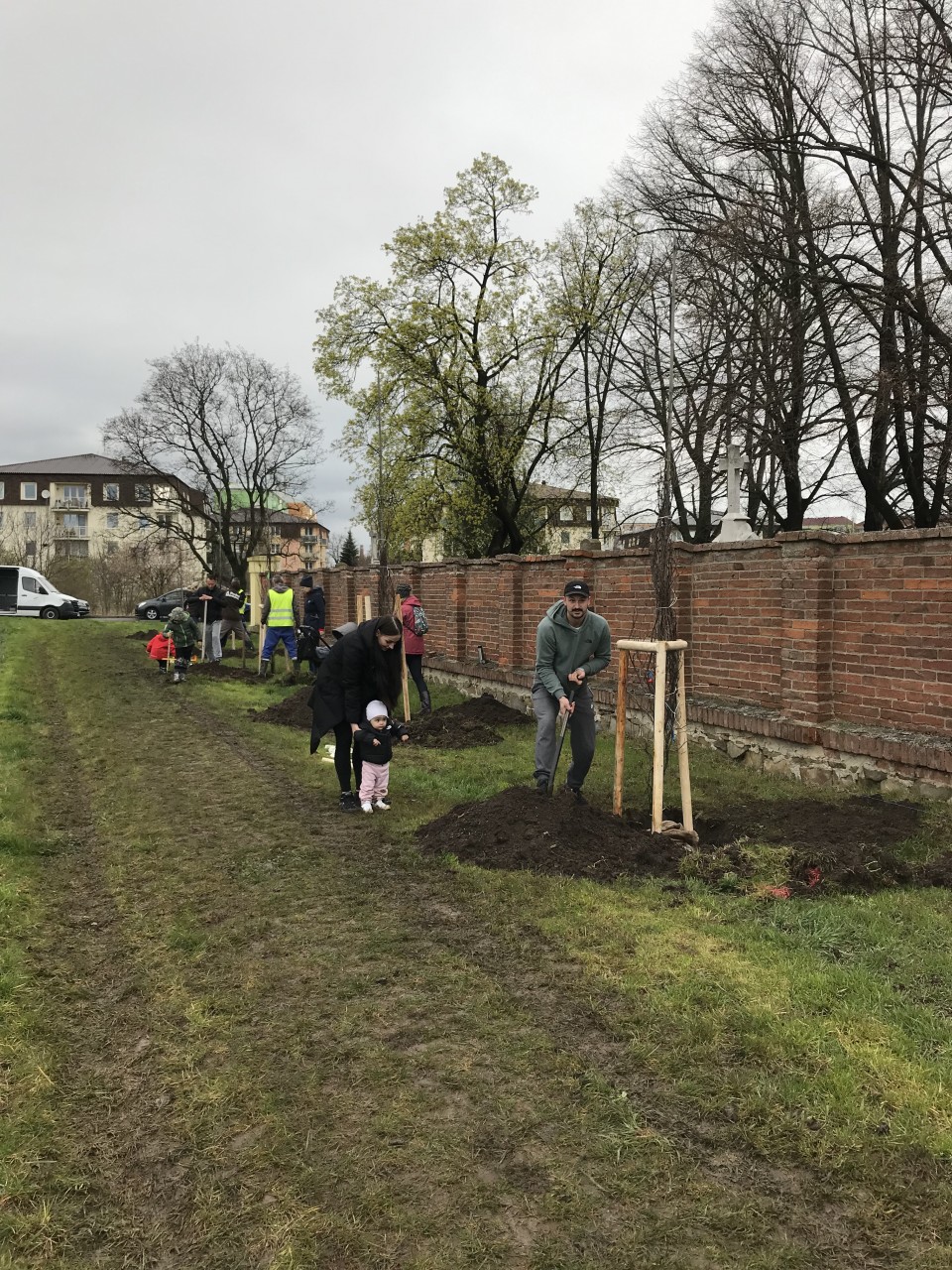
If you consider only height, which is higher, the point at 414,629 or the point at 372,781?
the point at 414,629

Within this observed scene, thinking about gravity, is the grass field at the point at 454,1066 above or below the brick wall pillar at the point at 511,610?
below

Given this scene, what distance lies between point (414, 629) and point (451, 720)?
156cm

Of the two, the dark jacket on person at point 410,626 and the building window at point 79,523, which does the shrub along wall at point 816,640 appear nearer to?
the dark jacket on person at point 410,626

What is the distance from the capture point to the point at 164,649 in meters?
16.9

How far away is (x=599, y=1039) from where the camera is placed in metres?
3.43

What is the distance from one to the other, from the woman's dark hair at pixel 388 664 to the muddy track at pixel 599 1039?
121cm

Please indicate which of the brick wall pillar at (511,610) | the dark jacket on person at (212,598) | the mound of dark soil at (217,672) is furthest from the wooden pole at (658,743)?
the dark jacket on person at (212,598)

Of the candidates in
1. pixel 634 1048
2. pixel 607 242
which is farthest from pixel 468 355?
pixel 634 1048

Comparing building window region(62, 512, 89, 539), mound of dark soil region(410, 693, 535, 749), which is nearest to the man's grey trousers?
mound of dark soil region(410, 693, 535, 749)

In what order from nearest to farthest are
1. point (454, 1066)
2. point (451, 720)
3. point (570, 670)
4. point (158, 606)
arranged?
point (454, 1066) → point (570, 670) → point (451, 720) → point (158, 606)

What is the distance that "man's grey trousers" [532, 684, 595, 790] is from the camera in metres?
6.95

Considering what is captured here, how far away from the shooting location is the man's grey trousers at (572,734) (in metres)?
6.95

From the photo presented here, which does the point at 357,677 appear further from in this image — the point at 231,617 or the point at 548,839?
the point at 231,617

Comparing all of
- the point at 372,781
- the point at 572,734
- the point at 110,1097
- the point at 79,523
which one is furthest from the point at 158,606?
the point at 79,523
